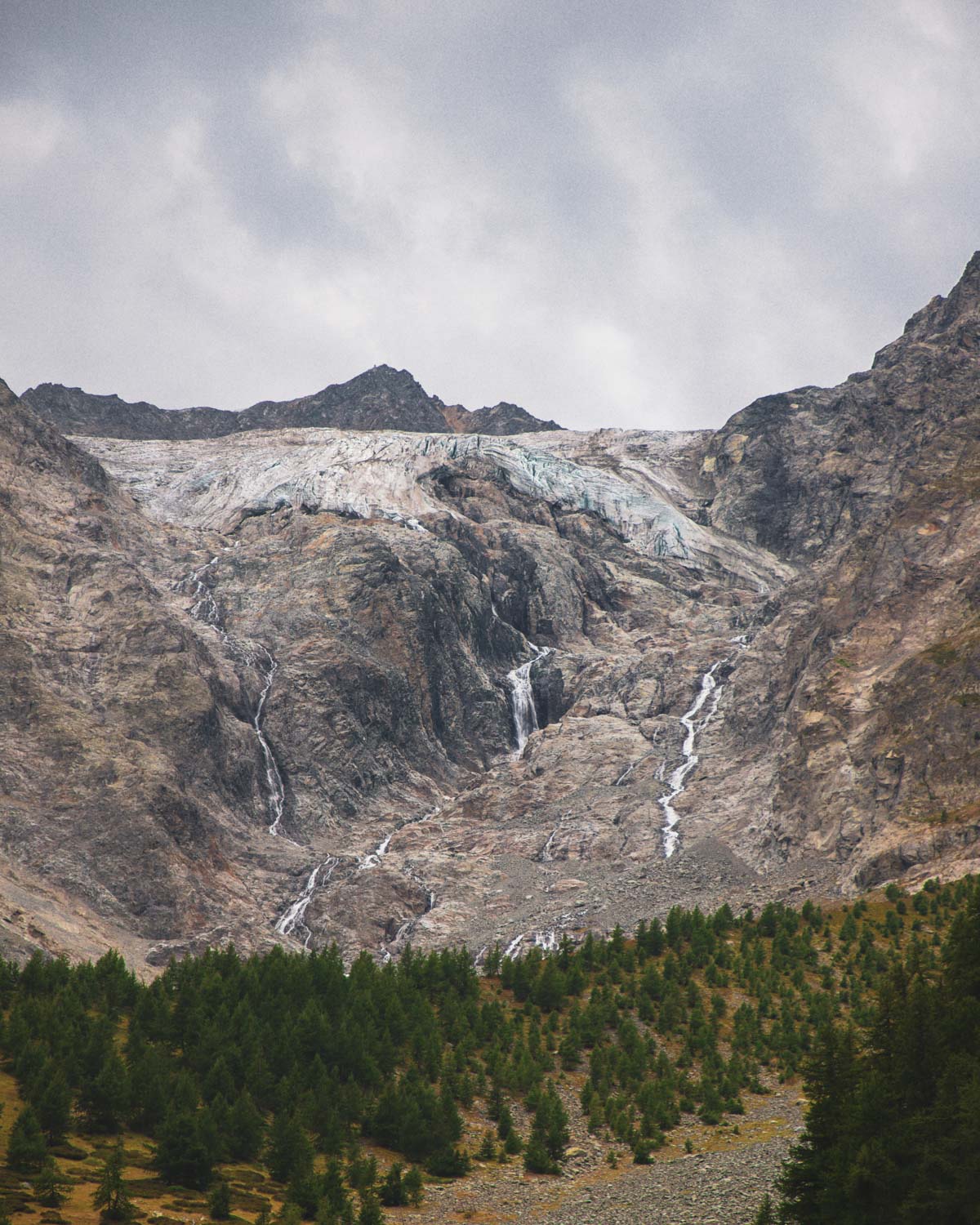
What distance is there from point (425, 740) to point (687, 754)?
43.4 meters

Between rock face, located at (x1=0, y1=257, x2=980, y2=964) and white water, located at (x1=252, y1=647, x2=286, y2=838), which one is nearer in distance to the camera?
rock face, located at (x1=0, y1=257, x2=980, y2=964)

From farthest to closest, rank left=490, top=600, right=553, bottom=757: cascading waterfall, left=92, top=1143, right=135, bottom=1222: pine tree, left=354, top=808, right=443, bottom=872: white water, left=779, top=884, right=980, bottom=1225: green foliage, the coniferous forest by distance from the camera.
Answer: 1. left=490, top=600, right=553, bottom=757: cascading waterfall
2. left=354, top=808, right=443, bottom=872: white water
3. left=92, top=1143, right=135, bottom=1222: pine tree
4. the coniferous forest
5. left=779, top=884, right=980, bottom=1225: green foliage

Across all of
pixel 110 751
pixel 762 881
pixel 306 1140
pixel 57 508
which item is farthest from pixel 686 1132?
pixel 57 508

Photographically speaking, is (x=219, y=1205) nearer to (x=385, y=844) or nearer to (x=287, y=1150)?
(x=287, y=1150)

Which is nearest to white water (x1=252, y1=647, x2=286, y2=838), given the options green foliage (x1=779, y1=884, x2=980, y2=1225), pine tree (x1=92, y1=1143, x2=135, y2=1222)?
pine tree (x1=92, y1=1143, x2=135, y2=1222)

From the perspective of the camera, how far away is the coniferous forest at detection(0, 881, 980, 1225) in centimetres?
3403

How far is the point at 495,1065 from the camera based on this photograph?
5728 centimetres

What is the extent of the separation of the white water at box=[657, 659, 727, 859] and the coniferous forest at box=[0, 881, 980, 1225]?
46088 mm

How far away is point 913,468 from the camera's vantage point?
15375 cm

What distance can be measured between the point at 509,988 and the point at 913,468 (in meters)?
110

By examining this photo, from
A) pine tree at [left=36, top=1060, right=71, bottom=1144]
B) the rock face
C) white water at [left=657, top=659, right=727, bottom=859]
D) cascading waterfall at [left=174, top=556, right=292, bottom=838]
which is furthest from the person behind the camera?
cascading waterfall at [left=174, top=556, right=292, bottom=838]

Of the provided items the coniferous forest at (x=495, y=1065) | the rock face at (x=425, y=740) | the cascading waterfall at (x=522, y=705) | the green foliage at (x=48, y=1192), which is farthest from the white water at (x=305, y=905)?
the green foliage at (x=48, y=1192)

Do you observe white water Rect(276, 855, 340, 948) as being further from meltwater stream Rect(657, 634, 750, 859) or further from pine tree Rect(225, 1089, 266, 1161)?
pine tree Rect(225, 1089, 266, 1161)

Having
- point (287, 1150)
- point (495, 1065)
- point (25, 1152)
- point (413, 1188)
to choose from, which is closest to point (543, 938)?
point (495, 1065)
